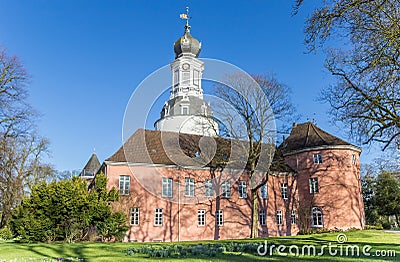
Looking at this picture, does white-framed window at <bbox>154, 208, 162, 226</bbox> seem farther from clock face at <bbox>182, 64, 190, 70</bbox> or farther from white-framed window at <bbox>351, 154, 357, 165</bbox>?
clock face at <bbox>182, 64, 190, 70</bbox>

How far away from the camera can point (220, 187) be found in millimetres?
28094

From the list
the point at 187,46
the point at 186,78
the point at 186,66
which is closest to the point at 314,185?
the point at 186,66

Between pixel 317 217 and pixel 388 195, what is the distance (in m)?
13.2

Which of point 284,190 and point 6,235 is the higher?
point 284,190

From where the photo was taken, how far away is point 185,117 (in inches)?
1423

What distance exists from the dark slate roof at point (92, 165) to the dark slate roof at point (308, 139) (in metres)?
22.4

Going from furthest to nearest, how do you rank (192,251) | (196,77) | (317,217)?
(196,77), (317,217), (192,251)

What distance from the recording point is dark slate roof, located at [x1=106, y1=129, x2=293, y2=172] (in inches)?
1003

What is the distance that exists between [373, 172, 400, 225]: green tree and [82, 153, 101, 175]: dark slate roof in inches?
1256

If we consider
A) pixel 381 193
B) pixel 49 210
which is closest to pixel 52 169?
pixel 49 210

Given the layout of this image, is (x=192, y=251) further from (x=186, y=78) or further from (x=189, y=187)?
(x=186, y=78)

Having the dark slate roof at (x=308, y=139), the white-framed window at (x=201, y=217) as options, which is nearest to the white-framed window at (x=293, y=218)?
the dark slate roof at (x=308, y=139)

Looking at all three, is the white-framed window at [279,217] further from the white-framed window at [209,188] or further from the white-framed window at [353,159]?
the white-framed window at [353,159]

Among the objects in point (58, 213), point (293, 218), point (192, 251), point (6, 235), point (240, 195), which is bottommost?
point (6, 235)
